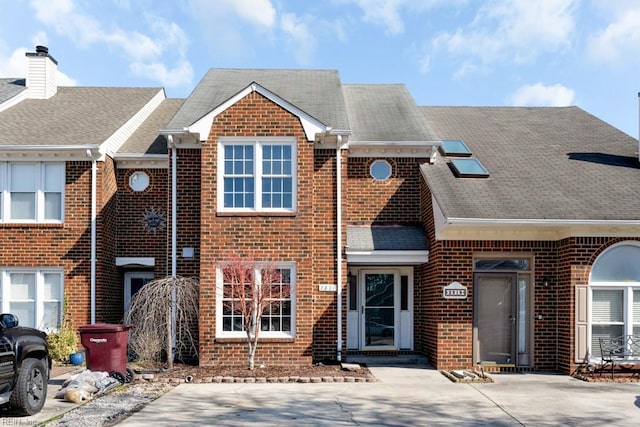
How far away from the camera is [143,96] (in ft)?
68.4

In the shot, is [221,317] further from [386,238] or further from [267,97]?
[267,97]

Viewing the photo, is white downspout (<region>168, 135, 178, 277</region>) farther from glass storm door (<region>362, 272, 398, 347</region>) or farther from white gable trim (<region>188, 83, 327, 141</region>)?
glass storm door (<region>362, 272, 398, 347</region>)

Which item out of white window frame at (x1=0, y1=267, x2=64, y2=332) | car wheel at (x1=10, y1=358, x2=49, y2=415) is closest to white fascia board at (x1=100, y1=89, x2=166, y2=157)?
white window frame at (x1=0, y1=267, x2=64, y2=332)

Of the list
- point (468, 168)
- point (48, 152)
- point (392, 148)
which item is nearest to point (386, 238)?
point (392, 148)

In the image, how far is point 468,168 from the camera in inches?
640

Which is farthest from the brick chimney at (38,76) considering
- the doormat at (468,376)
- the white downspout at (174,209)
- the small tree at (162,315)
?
the doormat at (468,376)

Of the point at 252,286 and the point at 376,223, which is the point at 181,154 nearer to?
the point at 252,286

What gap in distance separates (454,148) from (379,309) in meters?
4.55

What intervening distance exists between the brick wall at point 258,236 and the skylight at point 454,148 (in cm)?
386

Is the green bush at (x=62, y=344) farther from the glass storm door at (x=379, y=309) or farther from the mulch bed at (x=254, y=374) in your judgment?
the glass storm door at (x=379, y=309)

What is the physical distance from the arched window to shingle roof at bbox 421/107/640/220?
0.96 meters

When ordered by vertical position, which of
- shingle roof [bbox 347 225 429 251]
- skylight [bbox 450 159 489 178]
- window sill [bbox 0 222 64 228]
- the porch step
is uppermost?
skylight [bbox 450 159 489 178]

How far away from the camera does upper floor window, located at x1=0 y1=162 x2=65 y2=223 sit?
649 inches

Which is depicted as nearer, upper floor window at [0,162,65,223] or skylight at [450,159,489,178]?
skylight at [450,159,489,178]
